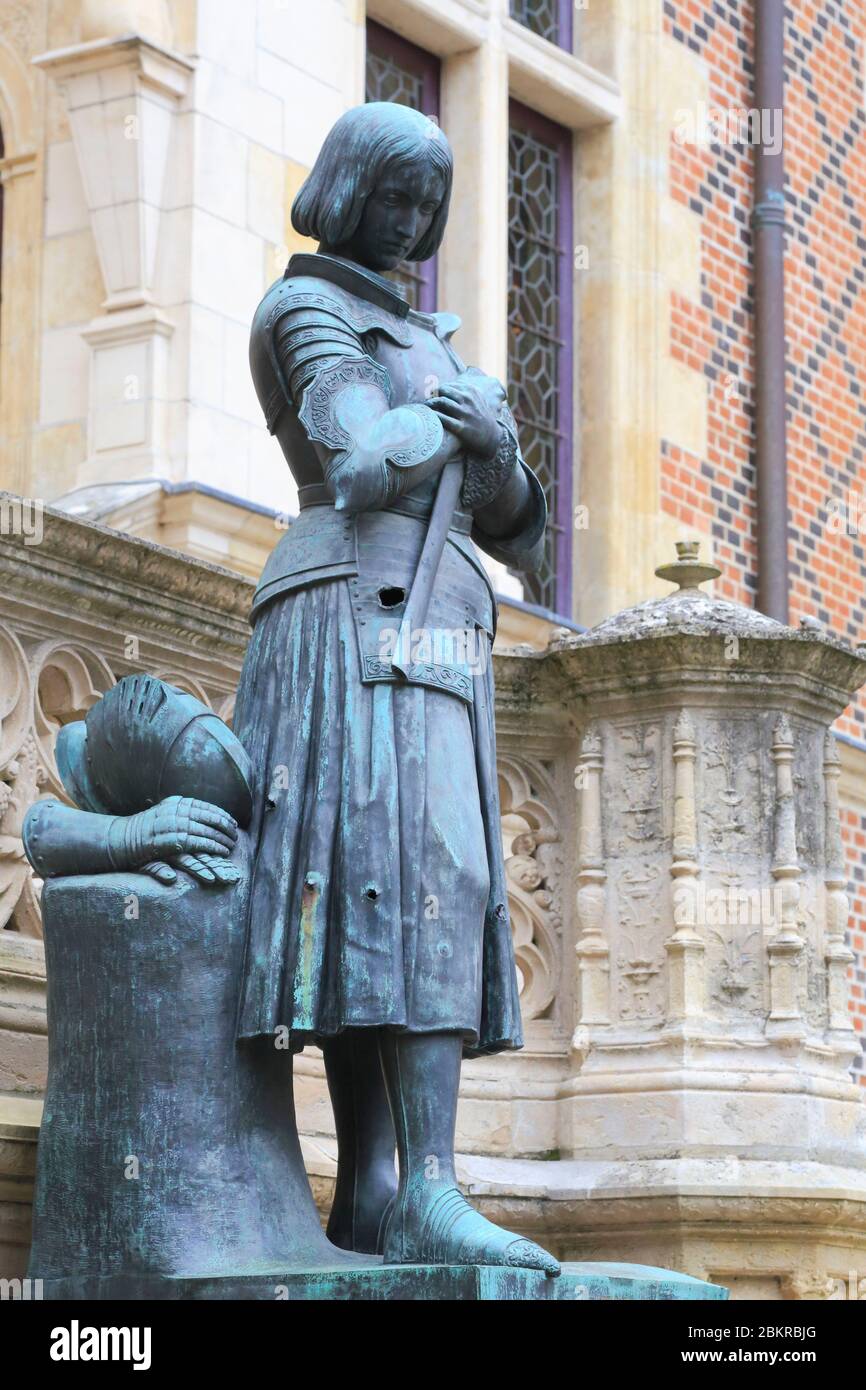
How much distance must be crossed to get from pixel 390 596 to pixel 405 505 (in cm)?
15

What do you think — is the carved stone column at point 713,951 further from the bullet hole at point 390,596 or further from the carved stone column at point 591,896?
the bullet hole at point 390,596

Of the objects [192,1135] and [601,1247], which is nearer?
[192,1135]

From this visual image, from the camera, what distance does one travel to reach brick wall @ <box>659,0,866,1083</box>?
40.9ft

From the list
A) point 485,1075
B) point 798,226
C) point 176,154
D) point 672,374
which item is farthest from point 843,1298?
point 798,226

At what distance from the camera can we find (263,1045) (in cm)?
370

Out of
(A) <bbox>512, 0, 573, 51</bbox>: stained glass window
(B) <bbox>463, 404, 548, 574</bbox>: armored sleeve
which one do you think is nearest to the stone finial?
(B) <bbox>463, 404, 548, 574</bbox>: armored sleeve

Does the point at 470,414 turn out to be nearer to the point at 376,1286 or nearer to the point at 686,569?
the point at 376,1286

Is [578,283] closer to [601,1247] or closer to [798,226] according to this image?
[798,226]

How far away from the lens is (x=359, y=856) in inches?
144

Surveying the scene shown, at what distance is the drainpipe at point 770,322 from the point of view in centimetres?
1260

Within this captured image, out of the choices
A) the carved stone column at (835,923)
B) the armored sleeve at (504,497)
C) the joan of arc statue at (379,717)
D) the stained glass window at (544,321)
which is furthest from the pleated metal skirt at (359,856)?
the stained glass window at (544,321)

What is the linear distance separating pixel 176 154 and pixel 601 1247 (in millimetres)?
5747

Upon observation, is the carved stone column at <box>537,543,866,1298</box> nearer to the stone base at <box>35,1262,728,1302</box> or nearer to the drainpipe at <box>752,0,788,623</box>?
the stone base at <box>35,1262,728,1302</box>

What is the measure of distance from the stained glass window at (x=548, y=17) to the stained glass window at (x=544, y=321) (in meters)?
0.41
